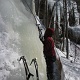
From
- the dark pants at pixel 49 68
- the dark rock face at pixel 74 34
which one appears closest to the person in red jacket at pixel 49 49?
the dark pants at pixel 49 68

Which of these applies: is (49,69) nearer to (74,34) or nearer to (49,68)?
(49,68)

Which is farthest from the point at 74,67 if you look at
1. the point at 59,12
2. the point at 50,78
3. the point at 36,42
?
the point at 59,12

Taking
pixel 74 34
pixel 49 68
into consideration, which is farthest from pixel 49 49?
pixel 74 34

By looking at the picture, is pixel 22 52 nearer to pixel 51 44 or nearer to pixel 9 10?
pixel 51 44

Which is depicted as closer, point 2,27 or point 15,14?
point 2,27

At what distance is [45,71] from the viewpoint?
8.11 metres

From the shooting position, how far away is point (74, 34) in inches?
909

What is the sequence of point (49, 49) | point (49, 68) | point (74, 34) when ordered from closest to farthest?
point (49, 49) < point (49, 68) < point (74, 34)

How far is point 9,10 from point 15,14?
0.23 metres

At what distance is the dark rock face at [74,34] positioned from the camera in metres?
22.9

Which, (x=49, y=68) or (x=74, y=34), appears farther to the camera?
(x=74, y=34)

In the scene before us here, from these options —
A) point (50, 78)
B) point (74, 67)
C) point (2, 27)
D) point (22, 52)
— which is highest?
point (2, 27)

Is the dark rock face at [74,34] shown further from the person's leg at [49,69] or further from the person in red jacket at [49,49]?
the person in red jacket at [49,49]

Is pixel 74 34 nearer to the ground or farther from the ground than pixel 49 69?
nearer to the ground
